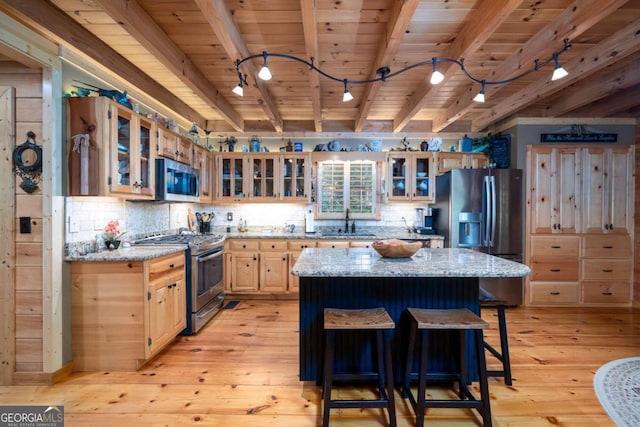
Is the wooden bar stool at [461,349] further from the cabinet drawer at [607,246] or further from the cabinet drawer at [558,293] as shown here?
the cabinet drawer at [607,246]

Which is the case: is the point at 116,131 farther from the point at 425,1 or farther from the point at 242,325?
the point at 425,1

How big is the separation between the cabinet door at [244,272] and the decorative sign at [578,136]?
4.41 meters

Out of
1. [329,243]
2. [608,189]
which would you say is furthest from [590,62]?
[329,243]

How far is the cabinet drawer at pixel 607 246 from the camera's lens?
4.02 meters

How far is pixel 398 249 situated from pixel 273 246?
95.4 inches

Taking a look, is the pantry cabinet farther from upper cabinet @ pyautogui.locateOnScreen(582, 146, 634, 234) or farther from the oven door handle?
the oven door handle

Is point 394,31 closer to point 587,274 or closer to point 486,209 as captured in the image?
point 486,209

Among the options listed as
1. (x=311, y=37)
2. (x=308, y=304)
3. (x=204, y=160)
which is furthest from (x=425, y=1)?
(x=204, y=160)

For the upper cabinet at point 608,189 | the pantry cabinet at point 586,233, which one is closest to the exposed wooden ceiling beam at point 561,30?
the pantry cabinet at point 586,233

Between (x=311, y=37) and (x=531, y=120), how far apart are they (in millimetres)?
3578

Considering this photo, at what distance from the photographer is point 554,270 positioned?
4.04 m

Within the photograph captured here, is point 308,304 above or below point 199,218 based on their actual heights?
below

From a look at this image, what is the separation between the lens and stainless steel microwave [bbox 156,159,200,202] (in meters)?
3.15

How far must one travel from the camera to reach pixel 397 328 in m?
2.19
